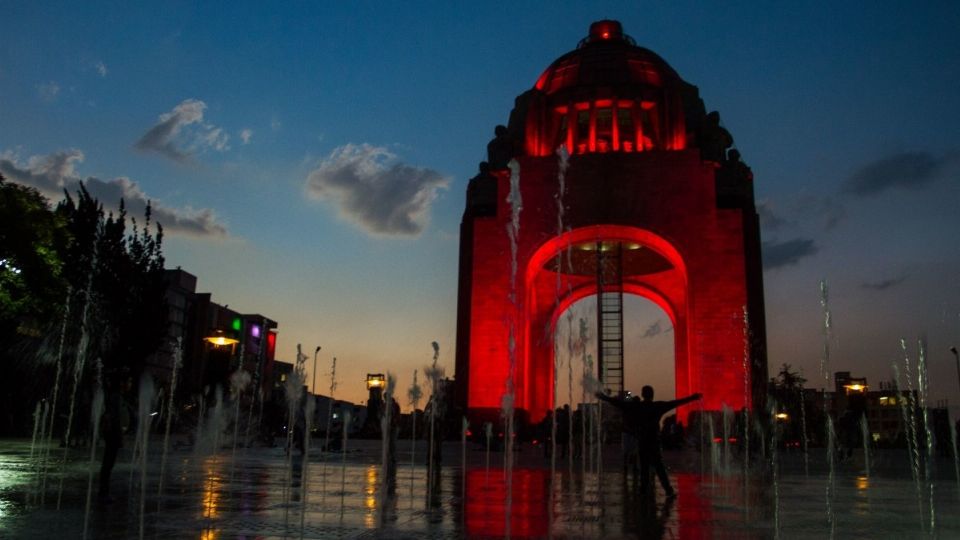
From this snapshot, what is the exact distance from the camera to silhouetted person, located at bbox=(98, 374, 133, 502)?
7.29 metres

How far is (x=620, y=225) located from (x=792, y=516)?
2482cm

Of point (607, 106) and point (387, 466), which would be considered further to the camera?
point (607, 106)

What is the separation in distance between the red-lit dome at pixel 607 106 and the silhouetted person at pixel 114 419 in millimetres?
26819

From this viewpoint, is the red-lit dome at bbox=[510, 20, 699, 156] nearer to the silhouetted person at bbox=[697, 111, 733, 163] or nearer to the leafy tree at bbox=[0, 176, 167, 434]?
the silhouetted person at bbox=[697, 111, 733, 163]

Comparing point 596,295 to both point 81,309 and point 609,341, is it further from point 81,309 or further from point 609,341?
point 81,309

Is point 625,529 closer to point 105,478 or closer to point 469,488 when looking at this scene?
point 469,488

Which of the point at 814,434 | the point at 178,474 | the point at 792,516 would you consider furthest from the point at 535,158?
the point at 814,434

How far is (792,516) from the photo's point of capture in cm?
670

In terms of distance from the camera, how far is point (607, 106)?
1328 inches

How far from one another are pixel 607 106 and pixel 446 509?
29256 mm

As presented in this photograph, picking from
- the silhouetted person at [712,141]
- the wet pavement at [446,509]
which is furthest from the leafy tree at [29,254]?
the silhouetted person at [712,141]

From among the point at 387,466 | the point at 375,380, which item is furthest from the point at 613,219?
the point at 387,466

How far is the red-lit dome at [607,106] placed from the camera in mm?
33250

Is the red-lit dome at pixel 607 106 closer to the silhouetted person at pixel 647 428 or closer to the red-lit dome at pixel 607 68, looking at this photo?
the red-lit dome at pixel 607 68
